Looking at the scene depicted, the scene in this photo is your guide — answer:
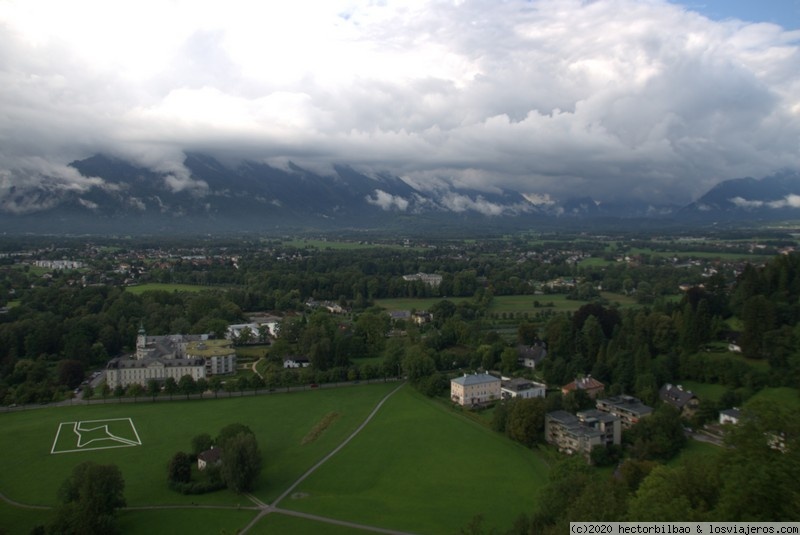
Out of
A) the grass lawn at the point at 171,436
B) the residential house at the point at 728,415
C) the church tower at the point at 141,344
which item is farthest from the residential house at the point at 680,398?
the church tower at the point at 141,344

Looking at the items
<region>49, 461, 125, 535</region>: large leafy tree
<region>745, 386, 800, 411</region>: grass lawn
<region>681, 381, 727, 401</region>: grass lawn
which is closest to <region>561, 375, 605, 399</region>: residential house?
<region>681, 381, 727, 401</region>: grass lawn

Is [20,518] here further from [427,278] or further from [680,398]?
[427,278]

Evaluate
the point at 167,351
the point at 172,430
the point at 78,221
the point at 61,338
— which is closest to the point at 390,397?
the point at 172,430

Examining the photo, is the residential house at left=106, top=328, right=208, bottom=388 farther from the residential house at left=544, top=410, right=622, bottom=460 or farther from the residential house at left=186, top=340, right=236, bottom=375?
the residential house at left=544, top=410, right=622, bottom=460

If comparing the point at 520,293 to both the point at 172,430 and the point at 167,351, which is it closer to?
the point at 167,351

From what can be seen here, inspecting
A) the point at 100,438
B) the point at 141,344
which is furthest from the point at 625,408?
the point at 141,344
